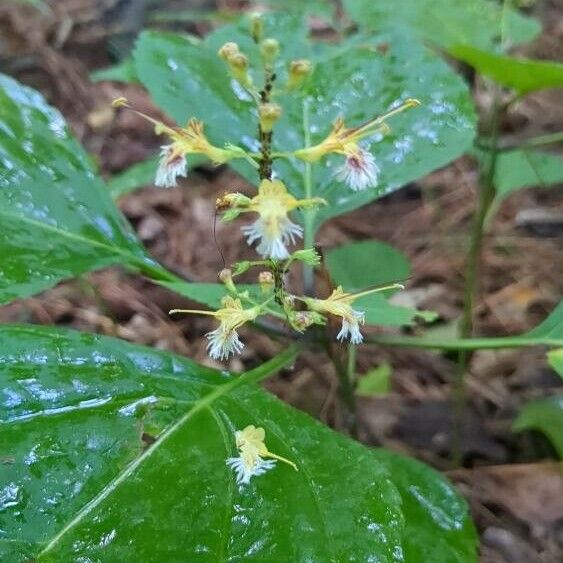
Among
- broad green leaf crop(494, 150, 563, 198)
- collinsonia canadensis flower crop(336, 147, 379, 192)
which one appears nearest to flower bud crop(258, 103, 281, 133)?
collinsonia canadensis flower crop(336, 147, 379, 192)

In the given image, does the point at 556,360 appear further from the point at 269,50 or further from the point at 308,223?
the point at 269,50

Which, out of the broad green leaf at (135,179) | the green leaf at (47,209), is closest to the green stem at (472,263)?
the green leaf at (47,209)

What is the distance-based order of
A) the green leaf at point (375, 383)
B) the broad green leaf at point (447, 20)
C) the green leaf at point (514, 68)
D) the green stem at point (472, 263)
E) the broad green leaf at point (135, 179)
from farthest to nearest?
the broad green leaf at point (135, 179), the green leaf at point (375, 383), the broad green leaf at point (447, 20), the green stem at point (472, 263), the green leaf at point (514, 68)

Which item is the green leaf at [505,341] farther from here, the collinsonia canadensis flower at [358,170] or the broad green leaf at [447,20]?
the broad green leaf at [447,20]

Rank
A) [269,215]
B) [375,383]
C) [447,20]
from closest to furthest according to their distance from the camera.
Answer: [269,215], [447,20], [375,383]

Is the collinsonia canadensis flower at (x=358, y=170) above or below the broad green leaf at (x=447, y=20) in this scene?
above

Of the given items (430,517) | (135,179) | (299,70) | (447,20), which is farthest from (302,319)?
(135,179)
